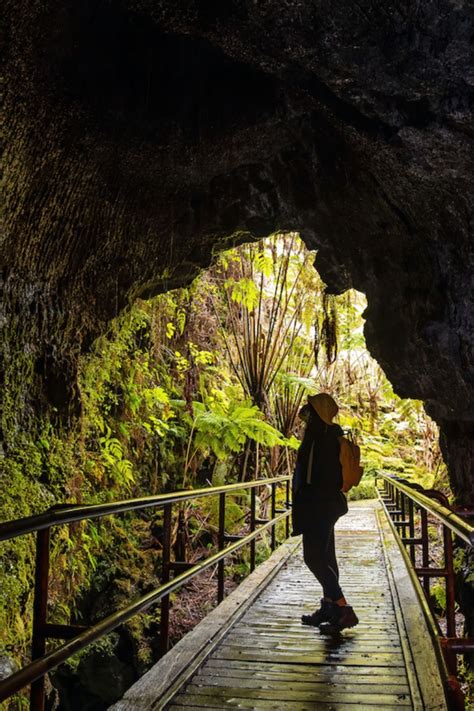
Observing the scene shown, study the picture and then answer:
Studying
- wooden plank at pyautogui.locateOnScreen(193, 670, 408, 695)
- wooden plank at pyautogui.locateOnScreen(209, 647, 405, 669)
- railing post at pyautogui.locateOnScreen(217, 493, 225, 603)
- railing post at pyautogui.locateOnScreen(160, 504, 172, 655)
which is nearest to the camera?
wooden plank at pyautogui.locateOnScreen(193, 670, 408, 695)

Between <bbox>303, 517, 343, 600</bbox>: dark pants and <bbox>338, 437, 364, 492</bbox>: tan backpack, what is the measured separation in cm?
33

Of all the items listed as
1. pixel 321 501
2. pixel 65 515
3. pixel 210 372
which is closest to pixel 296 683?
pixel 321 501

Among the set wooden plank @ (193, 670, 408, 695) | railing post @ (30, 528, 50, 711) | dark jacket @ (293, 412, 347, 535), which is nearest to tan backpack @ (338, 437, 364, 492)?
dark jacket @ (293, 412, 347, 535)

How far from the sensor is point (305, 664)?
150 inches

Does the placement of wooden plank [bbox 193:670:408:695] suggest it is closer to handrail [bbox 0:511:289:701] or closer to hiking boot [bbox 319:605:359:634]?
handrail [bbox 0:511:289:701]

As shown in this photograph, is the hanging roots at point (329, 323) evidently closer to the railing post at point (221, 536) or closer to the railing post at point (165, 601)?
the railing post at point (221, 536)

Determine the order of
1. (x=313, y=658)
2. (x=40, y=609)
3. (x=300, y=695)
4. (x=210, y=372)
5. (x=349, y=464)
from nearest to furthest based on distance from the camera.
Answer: (x=40, y=609)
(x=300, y=695)
(x=313, y=658)
(x=349, y=464)
(x=210, y=372)

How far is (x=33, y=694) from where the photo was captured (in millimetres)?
2119

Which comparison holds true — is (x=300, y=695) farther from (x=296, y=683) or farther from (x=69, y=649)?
(x=69, y=649)

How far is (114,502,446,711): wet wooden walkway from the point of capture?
3.15 meters

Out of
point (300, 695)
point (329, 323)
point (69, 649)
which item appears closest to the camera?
point (69, 649)

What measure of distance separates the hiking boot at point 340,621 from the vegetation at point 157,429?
2.43 meters

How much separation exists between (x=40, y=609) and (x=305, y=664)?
221 centimetres

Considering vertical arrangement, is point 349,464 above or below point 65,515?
above
